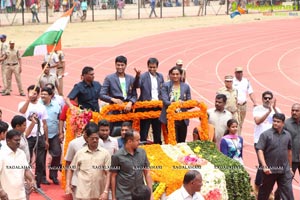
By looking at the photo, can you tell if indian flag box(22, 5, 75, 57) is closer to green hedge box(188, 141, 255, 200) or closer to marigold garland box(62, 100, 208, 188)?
marigold garland box(62, 100, 208, 188)

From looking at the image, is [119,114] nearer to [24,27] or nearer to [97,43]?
[97,43]

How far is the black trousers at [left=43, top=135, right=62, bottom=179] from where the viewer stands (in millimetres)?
11924

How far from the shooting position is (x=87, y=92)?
11570mm

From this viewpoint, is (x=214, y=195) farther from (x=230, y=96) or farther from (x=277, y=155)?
(x=230, y=96)

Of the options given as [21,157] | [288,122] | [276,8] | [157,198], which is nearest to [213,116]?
[288,122]

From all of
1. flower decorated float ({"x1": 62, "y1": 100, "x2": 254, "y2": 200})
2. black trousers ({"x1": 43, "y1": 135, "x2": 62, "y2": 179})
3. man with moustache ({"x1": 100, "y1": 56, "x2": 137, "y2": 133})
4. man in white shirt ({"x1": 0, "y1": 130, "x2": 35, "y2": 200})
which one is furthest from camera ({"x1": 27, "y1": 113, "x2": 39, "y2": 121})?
man in white shirt ({"x1": 0, "y1": 130, "x2": 35, "y2": 200})

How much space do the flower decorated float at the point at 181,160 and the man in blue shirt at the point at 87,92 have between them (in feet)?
1.45

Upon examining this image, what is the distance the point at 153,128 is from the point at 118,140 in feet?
4.99

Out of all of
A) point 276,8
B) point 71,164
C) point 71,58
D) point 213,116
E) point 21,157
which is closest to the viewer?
point 21,157

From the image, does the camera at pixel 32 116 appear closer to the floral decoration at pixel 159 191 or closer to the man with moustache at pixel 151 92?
the man with moustache at pixel 151 92

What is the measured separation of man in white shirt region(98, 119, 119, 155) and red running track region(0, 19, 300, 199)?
227 inches

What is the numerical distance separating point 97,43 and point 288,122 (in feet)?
71.9

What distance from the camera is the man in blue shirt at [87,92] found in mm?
11531

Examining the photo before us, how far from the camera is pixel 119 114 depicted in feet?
36.6
